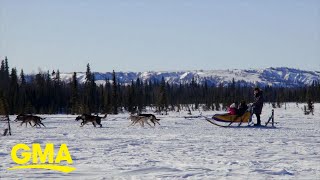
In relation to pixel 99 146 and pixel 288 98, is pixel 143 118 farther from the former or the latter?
pixel 288 98

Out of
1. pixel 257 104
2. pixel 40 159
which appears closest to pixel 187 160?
pixel 40 159

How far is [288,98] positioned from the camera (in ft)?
518

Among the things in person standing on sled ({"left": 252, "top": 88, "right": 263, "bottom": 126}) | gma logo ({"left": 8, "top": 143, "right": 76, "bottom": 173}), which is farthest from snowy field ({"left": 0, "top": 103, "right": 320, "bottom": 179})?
person standing on sled ({"left": 252, "top": 88, "right": 263, "bottom": 126})

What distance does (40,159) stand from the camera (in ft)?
31.5

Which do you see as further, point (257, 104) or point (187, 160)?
point (257, 104)

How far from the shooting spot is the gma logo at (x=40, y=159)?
860 cm

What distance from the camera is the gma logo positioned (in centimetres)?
860

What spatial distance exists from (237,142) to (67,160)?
18.8 ft

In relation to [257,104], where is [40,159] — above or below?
below

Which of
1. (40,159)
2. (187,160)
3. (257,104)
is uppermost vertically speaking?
(257,104)

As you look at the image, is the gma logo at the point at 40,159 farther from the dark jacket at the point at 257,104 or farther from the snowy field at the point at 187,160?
the dark jacket at the point at 257,104

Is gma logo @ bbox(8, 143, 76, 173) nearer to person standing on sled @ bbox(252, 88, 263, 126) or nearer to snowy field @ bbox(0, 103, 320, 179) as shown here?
snowy field @ bbox(0, 103, 320, 179)

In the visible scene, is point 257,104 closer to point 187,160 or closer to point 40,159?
point 187,160

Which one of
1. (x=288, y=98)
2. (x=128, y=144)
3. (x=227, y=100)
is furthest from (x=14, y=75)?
(x=288, y=98)
